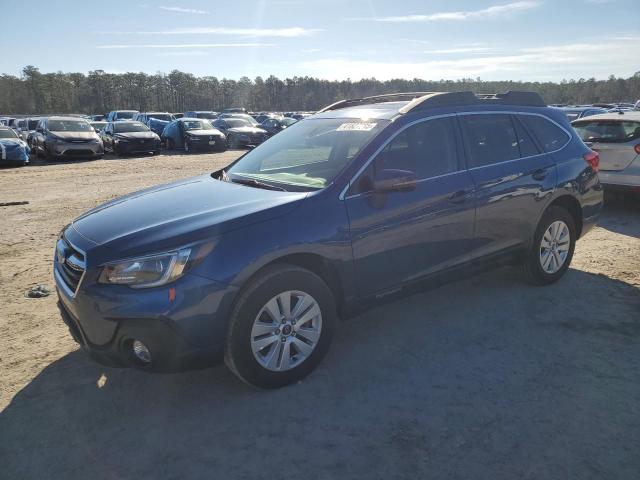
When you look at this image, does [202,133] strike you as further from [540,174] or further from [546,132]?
[540,174]

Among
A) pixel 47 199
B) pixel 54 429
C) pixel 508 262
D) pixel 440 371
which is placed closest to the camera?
pixel 54 429

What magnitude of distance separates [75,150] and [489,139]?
17952 mm

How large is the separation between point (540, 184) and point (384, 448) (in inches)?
125

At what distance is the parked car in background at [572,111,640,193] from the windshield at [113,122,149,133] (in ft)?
61.8

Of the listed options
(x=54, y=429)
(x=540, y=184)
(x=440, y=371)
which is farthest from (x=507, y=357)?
(x=54, y=429)

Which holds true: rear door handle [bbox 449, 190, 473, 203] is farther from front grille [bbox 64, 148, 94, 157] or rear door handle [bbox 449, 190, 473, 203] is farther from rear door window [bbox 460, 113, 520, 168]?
front grille [bbox 64, 148, 94, 157]

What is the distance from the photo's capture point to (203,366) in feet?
9.88

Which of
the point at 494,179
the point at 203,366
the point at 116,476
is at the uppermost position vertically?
the point at 494,179

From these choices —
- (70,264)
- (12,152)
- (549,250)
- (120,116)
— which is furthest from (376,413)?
(120,116)

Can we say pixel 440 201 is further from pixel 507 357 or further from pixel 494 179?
pixel 507 357

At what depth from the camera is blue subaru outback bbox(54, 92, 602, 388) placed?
2.91m

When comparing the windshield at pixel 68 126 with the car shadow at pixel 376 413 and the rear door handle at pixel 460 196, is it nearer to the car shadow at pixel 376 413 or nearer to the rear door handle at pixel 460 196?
the car shadow at pixel 376 413

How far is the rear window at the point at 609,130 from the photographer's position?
312 inches

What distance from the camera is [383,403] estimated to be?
3119mm
